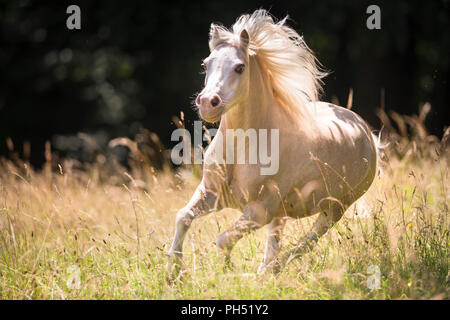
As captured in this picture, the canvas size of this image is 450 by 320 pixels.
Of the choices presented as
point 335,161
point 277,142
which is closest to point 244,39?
point 277,142

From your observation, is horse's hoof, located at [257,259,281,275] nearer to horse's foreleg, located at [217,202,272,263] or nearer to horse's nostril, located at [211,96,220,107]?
horse's foreleg, located at [217,202,272,263]

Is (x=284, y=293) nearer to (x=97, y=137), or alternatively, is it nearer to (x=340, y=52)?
(x=340, y=52)

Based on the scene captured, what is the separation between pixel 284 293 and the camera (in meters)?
3.48

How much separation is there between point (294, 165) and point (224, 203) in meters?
0.58

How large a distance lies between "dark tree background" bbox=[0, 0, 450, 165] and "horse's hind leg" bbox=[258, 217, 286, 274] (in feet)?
16.8

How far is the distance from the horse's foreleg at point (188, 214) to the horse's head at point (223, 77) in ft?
1.97

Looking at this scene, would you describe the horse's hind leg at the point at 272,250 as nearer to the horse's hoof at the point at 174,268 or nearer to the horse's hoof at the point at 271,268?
the horse's hoof at the point at 271,268

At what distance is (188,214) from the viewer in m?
3.79

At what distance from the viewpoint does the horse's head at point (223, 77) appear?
11.7 ft

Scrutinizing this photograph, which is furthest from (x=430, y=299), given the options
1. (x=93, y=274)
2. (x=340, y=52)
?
(x=340, y=52)

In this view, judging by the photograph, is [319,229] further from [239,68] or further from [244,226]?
[239,68]

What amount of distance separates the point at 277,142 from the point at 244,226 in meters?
0.69

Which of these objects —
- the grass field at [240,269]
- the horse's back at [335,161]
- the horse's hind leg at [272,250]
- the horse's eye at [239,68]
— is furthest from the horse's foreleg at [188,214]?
the horse's eye at [239,68]

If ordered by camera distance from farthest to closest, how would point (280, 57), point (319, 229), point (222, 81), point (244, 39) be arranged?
point (319, 229) → point (280, 57) → point (244, 39) → point (222, 81)
